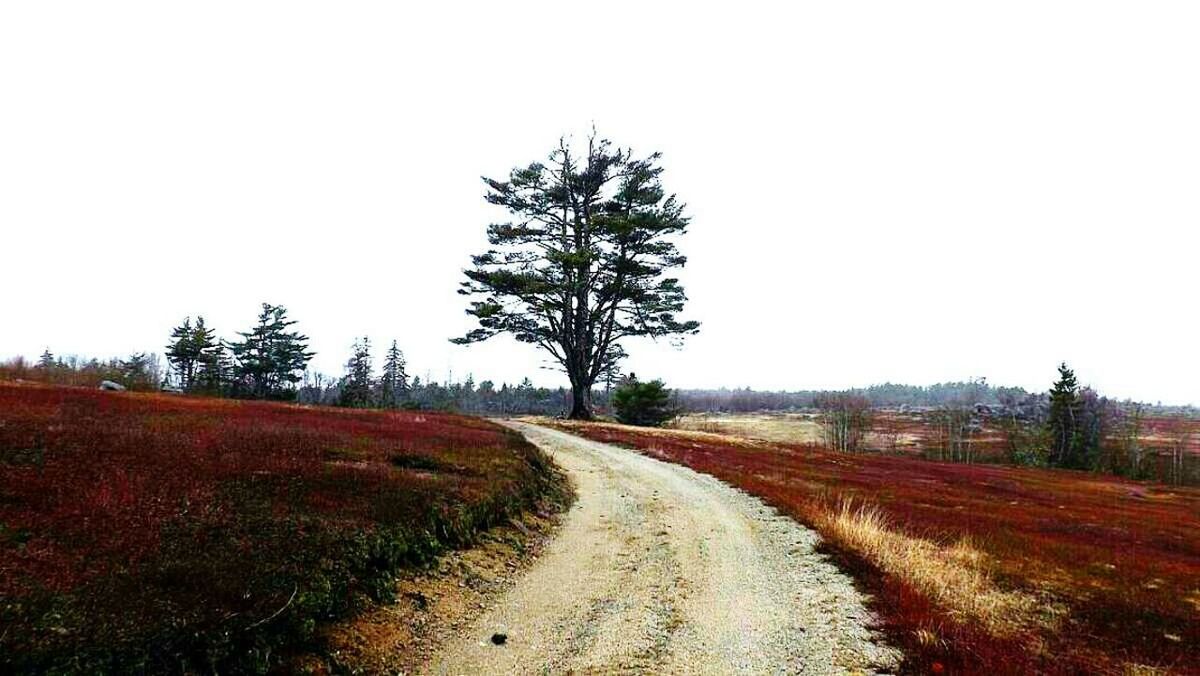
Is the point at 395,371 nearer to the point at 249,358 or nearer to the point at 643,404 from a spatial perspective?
the point at 249,358

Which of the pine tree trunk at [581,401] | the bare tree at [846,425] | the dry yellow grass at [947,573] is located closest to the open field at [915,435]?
the bare tree at [846,425]

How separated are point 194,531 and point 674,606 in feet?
21.0

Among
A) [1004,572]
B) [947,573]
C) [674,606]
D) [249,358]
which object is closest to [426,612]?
[674,606]

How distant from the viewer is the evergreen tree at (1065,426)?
7506 cm

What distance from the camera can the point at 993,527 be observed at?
1900 centimetres

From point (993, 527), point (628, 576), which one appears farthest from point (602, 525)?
point (993, 527)

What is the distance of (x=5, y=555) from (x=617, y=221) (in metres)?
A: 38.7

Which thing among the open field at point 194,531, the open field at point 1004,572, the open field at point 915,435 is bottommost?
the open field at point 915,435

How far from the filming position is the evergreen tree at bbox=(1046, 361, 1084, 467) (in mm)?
75062

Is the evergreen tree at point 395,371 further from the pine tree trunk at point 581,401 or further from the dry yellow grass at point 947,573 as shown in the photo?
the dry yellow grass at point 947,573

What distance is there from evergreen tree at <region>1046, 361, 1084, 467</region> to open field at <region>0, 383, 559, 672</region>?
88112 millimetres

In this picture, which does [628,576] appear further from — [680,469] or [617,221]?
[617,221]

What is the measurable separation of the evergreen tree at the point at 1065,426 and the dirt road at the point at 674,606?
82.5 m

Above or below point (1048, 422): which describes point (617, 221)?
above
